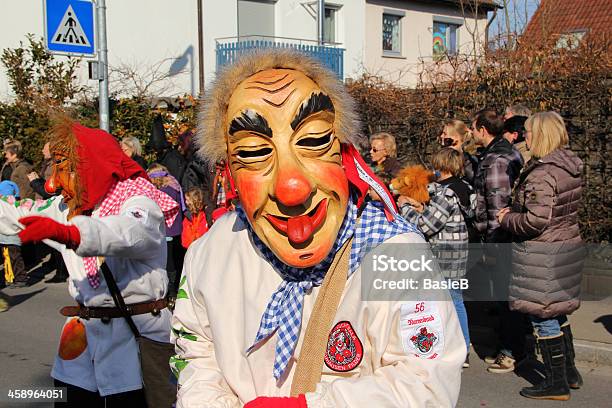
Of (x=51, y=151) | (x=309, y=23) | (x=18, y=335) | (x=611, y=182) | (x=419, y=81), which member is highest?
(x=309, y=23)

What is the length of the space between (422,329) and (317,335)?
283mm

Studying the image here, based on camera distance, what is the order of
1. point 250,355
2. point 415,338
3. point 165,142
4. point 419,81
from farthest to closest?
point 165,142, point 419,81, point 250,355, point 415,338

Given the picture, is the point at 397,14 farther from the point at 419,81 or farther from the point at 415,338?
the point at 415,338

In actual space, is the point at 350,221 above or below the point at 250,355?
above

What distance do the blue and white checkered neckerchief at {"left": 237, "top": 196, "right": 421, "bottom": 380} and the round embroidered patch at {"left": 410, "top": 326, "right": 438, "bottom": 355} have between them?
252 millimetres

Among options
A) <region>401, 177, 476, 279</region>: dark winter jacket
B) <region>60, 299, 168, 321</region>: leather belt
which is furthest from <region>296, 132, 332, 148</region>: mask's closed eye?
<region>401, 177, 476, 279</region>: dark winter jacket

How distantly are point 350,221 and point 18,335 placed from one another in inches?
249

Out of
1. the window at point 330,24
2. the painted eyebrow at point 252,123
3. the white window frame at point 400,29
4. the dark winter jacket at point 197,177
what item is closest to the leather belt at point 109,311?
the painted eyebrow at point 252,123

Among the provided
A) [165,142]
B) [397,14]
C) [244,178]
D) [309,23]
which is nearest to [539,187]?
[244,178]

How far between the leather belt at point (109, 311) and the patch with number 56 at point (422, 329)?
1.91 m

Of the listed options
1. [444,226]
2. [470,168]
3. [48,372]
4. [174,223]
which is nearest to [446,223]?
[444,226]

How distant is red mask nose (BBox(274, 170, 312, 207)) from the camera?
2123 mm

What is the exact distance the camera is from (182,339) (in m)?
2.37

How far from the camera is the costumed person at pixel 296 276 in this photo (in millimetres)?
2057
